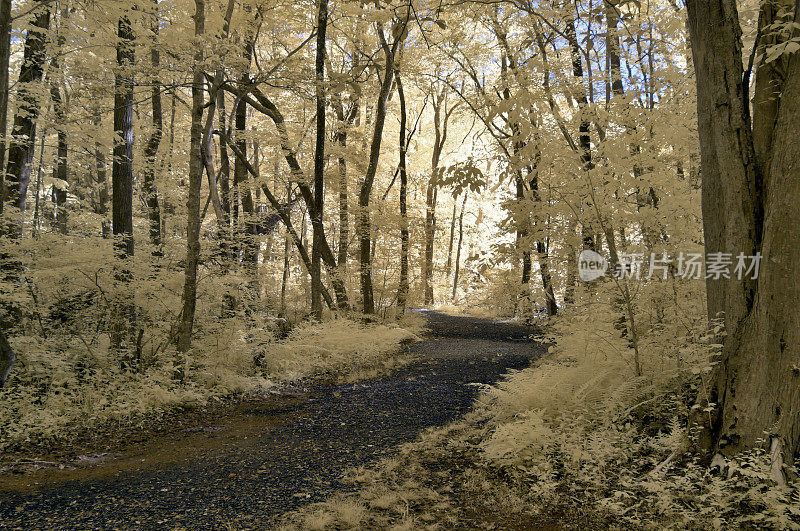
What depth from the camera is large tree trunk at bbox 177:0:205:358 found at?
7.02m

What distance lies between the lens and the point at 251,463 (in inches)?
178

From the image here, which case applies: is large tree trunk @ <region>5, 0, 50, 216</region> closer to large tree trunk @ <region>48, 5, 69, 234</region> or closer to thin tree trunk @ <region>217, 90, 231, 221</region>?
large tree trunk @ <region>48, 5, 69, 234</region>

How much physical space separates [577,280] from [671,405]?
14.9 feet

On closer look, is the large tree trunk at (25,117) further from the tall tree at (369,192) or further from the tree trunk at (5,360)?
the tall tree at (369,192)

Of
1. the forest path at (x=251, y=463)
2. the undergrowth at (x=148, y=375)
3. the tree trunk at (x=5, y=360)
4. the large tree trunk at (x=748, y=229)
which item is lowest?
the forest path at (x=251, y=463)

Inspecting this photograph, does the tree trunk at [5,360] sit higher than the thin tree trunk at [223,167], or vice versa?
the thin tree trunk at [223,167]

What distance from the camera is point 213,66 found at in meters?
8.09

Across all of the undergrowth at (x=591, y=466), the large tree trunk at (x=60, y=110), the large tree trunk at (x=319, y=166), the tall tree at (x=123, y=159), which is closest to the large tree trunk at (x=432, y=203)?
the large tree trunk at (x=319, y=166)

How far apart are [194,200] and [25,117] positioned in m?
4.19

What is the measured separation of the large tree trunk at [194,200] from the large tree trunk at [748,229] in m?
6.25

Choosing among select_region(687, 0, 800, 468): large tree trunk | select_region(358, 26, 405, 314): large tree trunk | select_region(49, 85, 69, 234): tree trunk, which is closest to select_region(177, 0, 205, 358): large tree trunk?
select_region(49, 85, 69, 234): tree trunk

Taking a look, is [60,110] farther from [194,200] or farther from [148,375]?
[148,375]

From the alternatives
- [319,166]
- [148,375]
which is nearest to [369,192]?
[319,166]

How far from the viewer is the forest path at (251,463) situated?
138 inches
